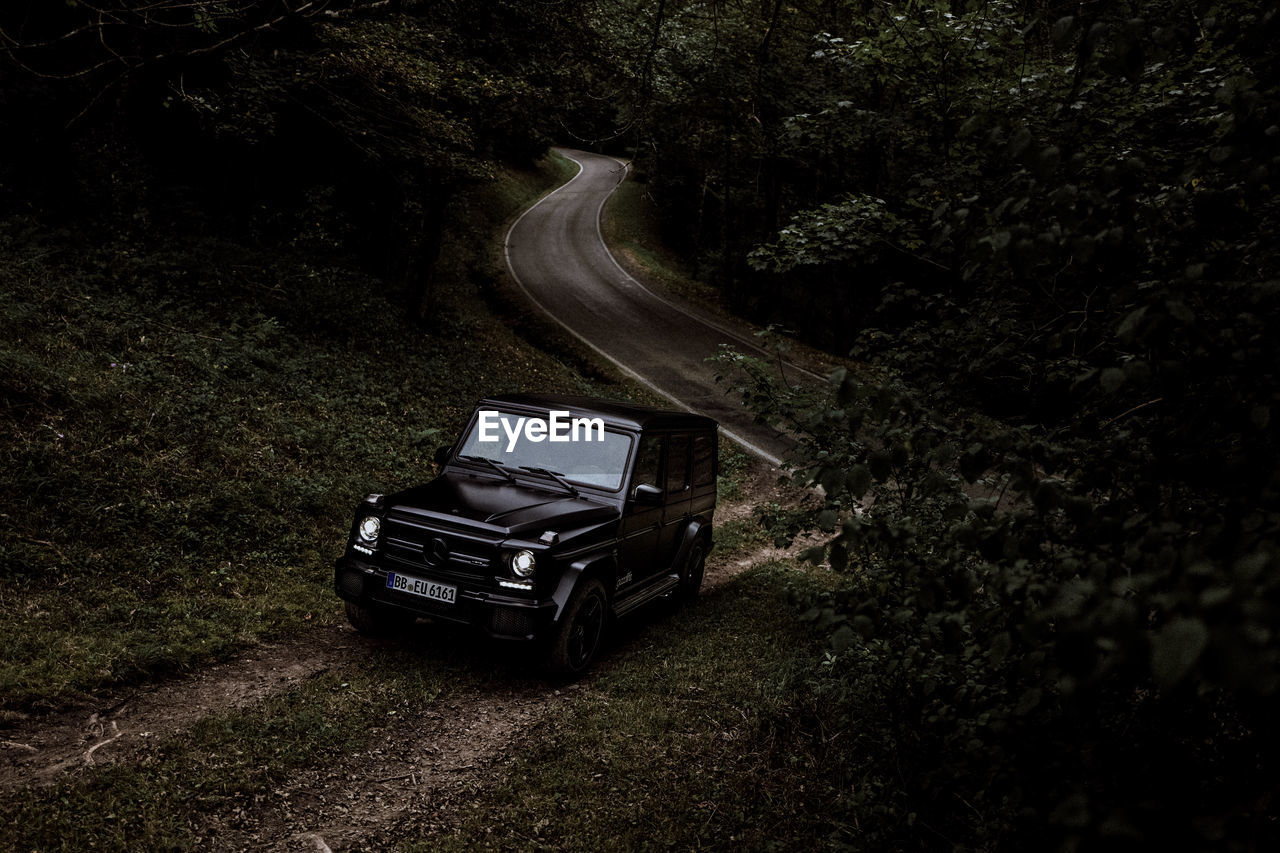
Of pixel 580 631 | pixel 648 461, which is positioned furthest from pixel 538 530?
pixel 648 461

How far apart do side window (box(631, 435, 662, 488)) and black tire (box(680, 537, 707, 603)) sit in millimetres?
1261

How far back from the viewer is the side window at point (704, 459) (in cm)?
837

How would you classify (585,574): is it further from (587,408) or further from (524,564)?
(587,408)

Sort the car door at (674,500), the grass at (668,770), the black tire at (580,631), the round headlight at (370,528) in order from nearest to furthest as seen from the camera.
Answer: the grass at (668,770)
the black tire at (580,631)
the round headlight at (370,528)
the car door at (674,500)

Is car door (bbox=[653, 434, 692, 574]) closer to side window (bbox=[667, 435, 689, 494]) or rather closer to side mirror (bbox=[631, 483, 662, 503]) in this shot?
side window (bbox=[667, 435, 689, 494])

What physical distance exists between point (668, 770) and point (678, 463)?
3.71m

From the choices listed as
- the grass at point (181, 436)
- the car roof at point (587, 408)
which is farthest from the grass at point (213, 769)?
the car roof at point (587, 408)

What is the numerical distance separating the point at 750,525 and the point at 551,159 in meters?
46.0

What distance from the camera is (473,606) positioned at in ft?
18.2

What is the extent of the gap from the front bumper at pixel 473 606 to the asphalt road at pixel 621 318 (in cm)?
658

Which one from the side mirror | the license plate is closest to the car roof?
the side mirror

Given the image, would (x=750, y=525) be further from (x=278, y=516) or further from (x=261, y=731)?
(x=261, y=731)

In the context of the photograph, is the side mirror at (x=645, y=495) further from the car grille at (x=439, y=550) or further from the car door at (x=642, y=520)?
the car grille at (x=439, y=550)

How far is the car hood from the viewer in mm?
5688
